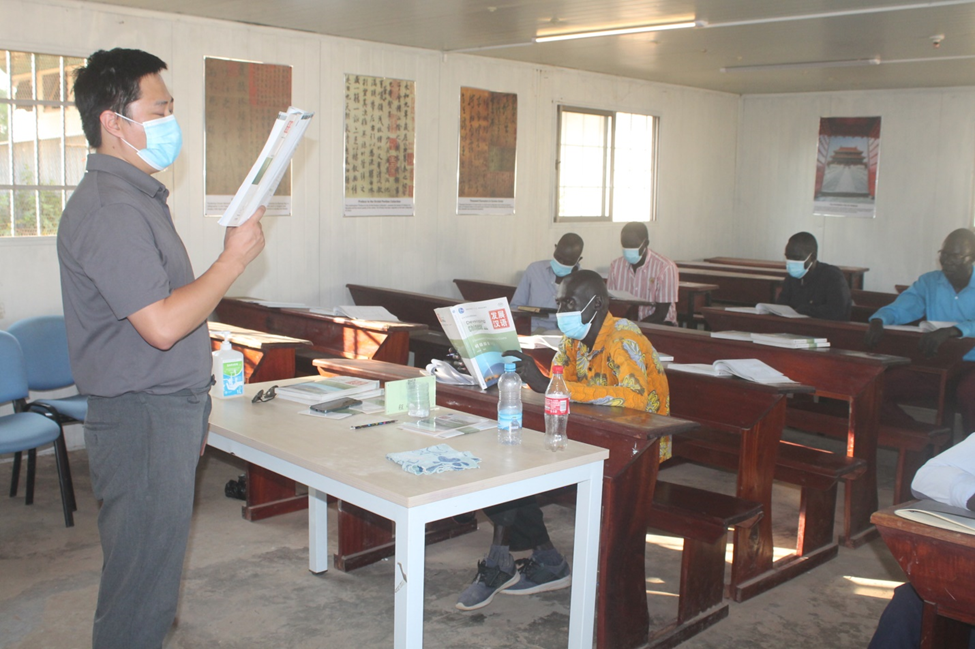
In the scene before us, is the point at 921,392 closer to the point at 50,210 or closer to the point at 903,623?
the point at 903,623

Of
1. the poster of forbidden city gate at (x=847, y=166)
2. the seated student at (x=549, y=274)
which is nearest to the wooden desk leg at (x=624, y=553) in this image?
the seated student at (x=549, y=274)

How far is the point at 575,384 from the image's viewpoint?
3.18m

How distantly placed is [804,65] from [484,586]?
21.2 ft

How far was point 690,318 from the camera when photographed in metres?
7.88

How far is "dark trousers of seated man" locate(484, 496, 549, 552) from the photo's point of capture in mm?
3458

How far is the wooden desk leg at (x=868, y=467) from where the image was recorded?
4121mm

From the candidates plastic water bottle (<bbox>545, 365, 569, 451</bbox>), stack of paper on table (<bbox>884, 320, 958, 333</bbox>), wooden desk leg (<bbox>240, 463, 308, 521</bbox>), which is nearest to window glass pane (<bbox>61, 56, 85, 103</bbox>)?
wooden desk leg (<bbox>240, 463, 308, 521</bbox>)

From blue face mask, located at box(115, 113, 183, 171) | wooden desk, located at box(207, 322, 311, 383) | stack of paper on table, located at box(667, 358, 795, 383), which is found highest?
blue face mask, located at box(115, 113, 183, 171)

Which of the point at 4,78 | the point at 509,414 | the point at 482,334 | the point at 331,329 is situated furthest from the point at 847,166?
the point at 509,414

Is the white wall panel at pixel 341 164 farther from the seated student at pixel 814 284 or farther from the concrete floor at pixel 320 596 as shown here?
the seated student at pixel 814 284

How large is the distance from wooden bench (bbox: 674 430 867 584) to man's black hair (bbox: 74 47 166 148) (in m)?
2.79

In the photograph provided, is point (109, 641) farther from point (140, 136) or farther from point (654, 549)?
point (654, 549)

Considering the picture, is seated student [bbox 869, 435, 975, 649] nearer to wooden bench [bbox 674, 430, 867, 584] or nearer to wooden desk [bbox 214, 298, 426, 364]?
wooden bench [bbox 674, 430, 867, 584]

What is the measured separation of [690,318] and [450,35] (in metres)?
3.13
